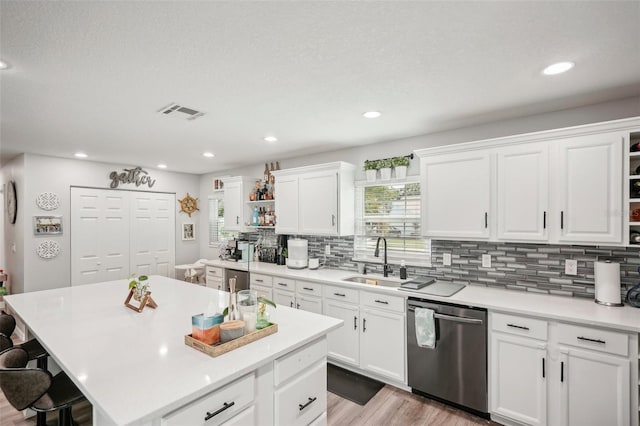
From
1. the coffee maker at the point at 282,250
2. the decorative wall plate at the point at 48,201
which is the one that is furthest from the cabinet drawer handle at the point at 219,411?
the decorative wall plate at the point at 48,201

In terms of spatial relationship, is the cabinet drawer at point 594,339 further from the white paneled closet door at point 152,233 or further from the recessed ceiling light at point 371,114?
the white paneled closet door at point 152,233

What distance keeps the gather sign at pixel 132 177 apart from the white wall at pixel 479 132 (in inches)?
93.0

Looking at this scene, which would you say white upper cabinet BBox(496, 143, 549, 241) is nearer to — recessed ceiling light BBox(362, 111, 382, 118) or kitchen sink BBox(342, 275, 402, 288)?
recessed ceiling light BBox(362, 111, 382, 118)

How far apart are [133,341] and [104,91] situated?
174 centimetres

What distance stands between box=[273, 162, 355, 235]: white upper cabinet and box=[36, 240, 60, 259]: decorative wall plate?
3.30 m

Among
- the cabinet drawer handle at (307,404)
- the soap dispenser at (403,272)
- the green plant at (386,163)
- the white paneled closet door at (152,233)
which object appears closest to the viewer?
the cabinet drawer handle at (307,404)

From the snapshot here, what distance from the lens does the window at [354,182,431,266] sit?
11.3 ft

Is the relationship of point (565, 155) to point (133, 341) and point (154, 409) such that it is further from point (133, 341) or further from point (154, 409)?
point (133, 341)

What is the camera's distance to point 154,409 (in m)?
1.06

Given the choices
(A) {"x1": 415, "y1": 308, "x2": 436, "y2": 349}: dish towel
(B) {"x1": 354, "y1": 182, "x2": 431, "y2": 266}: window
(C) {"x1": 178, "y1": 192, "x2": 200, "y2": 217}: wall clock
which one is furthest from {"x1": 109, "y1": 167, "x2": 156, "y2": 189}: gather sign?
(A) {"x1": 415, "y1": 308, "x2": 436, "y2": 349}: dish towel

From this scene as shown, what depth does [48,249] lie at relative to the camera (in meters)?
4.41

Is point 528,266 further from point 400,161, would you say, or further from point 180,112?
point 180,112

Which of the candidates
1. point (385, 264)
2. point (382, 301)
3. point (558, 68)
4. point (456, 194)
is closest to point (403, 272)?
point (385, 264)

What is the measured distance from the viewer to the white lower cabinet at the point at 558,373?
76.6 inches
